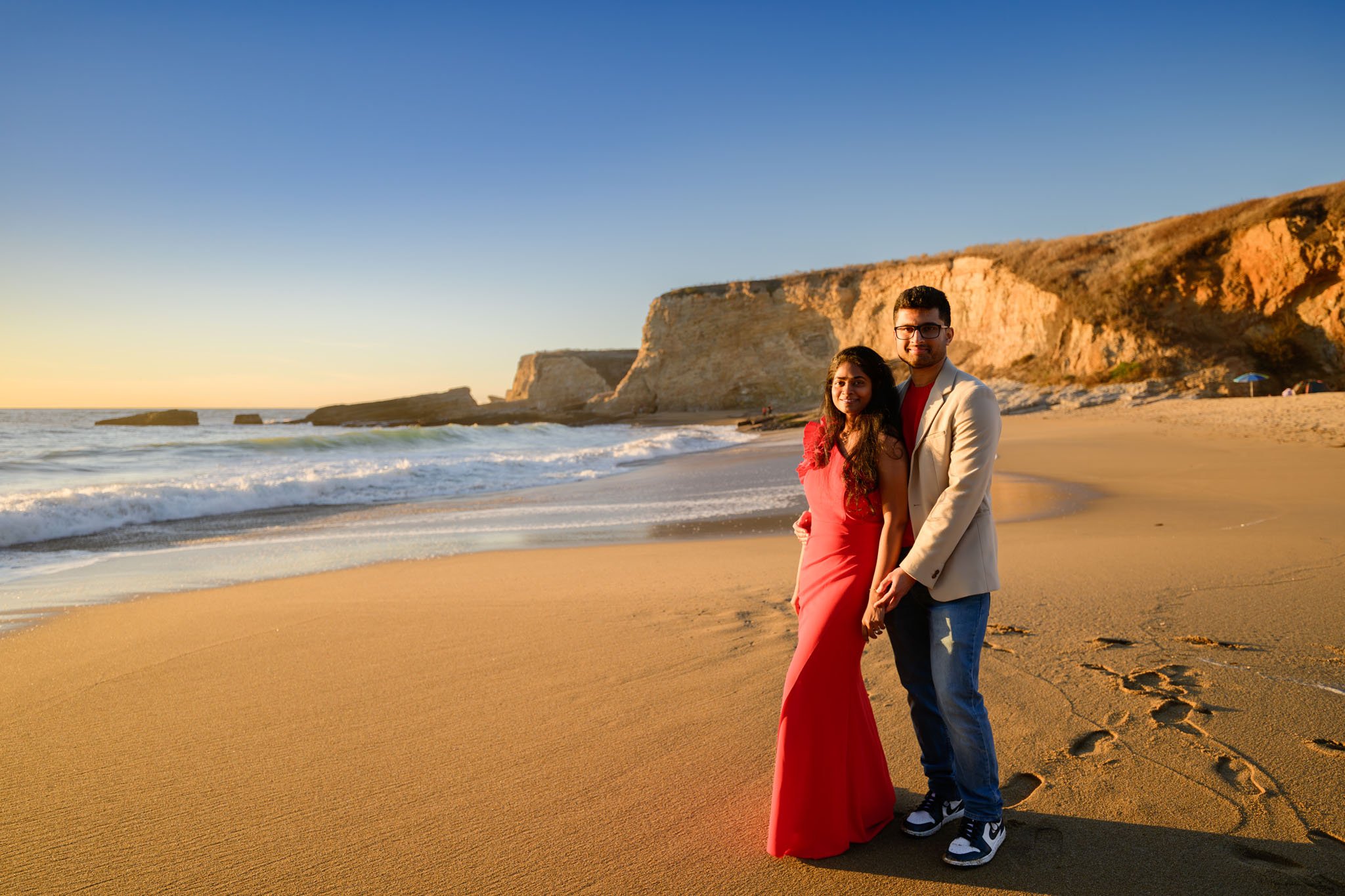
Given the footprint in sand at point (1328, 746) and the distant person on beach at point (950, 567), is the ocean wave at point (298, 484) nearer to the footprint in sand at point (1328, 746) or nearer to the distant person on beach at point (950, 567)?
the distant person on beach at point (950, 567)

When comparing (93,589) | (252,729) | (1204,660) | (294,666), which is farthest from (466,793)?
(93,589)

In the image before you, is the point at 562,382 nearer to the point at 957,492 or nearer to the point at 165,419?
the point at 165,419

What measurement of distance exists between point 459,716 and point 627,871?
1.38 meters

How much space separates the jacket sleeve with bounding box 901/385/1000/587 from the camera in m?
2.30

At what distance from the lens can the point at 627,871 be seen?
7.52 feet

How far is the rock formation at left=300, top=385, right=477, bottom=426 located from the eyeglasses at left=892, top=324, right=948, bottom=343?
60829 millimetres

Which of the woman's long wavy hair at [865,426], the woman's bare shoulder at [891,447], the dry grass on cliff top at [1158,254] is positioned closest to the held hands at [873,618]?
the woman's long wavy hair at [865,426]

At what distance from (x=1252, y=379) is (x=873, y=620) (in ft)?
74.2

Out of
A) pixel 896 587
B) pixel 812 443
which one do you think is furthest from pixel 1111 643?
pixel 812 443

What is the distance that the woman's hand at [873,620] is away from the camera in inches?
93.8

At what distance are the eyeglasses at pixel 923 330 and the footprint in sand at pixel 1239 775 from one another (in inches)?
73.3

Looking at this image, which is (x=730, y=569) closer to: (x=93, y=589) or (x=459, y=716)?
(x=459, y=716)

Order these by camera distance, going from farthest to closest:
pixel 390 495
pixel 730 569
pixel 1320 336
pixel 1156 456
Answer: pixel 1320 336 → pixel 390 495 → pixel 1156 456 → pixel 730 569

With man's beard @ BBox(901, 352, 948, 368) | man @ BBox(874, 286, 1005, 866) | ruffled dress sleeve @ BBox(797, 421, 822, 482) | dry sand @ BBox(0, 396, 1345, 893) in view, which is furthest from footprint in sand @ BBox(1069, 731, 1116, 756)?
man's beard @ BBox(901, 352, 948, 368)
